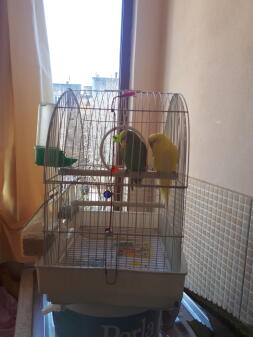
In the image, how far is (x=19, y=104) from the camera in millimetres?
1248

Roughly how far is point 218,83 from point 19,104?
0.80 m

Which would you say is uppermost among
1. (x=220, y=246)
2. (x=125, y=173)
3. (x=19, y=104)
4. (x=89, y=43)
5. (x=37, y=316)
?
(x=89, y=43)

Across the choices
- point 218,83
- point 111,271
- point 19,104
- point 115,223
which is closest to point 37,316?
point 115,223

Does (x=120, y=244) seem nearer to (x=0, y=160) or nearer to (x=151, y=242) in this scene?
(x=151, y=242)

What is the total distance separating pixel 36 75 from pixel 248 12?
84cm

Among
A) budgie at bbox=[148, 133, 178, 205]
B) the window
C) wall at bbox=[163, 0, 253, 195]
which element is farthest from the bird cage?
the window

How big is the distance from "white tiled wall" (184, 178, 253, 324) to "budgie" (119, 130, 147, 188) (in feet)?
0.95

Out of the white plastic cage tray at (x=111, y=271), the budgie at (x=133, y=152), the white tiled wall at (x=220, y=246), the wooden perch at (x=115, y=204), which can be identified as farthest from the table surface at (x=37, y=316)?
the budgie at (x=133, y=152)

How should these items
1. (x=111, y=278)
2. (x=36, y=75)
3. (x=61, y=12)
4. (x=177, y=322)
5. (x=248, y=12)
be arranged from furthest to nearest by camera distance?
(x=61, y=12) → (x=36, y=75) → (x=177, y=322) → (x=248, y=12) → (x=111, y=278)

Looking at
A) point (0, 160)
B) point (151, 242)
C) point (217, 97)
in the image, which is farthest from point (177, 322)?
point (0, 160)

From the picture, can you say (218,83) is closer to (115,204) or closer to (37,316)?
(115,204)

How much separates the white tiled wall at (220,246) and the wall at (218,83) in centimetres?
5

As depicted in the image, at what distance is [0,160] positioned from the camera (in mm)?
1275

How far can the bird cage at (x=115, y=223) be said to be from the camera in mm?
660
